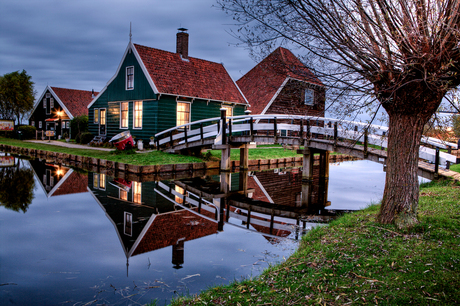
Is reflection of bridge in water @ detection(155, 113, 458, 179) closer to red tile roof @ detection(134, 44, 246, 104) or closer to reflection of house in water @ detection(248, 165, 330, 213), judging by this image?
reflection of house in water @ detection(248, 165, 330, 213)

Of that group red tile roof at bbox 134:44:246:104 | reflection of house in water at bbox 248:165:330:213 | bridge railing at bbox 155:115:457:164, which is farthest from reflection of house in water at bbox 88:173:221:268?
red tile roof at bbox 134:44:246:104

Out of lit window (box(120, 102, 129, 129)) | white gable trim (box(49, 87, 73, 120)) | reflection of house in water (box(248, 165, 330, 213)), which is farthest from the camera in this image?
white gable trim (box(49, 87, 73, 120))

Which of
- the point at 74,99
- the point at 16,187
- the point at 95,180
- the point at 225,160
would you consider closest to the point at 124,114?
the point at 225,160

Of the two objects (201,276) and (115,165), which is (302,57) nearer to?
(201,276)

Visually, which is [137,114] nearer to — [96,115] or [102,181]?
[96,115]

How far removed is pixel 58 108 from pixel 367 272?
3745 centimetres

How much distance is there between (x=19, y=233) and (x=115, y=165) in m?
9.01

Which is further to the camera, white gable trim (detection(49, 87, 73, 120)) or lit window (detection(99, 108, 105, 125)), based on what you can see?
white gable trim (detection(49, 87, 73, 120))

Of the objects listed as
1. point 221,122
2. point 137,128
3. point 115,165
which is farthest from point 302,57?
point 137,128

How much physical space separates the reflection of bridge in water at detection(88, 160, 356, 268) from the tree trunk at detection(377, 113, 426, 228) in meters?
2.01

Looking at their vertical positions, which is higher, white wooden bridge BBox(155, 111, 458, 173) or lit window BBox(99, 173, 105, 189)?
white wooden bridge BBox(155, 111, 458, 173)

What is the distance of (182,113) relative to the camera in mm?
22031

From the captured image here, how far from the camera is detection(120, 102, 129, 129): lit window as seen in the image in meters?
22.8

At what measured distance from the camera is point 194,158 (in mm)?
18094
